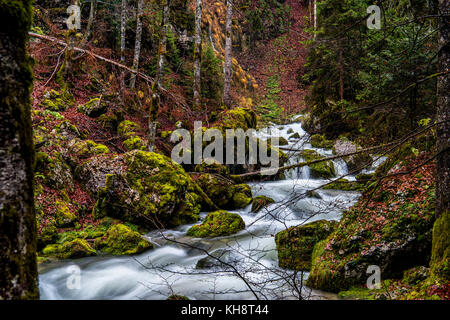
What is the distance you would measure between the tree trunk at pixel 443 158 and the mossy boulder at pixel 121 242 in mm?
5801

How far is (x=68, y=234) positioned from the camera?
22.6ft

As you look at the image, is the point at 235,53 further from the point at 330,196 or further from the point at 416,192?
the point at 416,192

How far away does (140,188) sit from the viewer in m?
8.26

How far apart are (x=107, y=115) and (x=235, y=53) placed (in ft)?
81.9

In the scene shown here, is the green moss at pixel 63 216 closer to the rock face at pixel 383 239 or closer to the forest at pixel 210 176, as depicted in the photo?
the forest at pixel 210 176

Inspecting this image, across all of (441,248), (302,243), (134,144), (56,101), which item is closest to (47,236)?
(134,144)

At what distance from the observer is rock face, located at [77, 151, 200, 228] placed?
26.2ft

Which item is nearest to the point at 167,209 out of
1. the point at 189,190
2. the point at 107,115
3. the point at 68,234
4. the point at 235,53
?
the point at 189,190

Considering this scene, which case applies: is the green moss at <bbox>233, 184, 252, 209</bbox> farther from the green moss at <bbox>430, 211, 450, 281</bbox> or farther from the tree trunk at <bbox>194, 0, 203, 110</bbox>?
the green moss at <bbox>430, 211, 450, 281</bbox>

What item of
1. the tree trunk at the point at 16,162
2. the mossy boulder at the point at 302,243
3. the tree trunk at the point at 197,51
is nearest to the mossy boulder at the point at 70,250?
the mossy boulder at the point at 302,243

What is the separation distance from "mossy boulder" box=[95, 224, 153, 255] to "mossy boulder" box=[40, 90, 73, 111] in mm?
6048

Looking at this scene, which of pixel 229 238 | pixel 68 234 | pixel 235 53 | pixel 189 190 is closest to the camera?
pixel 68 234

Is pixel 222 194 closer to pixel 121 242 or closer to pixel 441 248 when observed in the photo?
pixel 121 242

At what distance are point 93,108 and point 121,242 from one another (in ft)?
23.1
